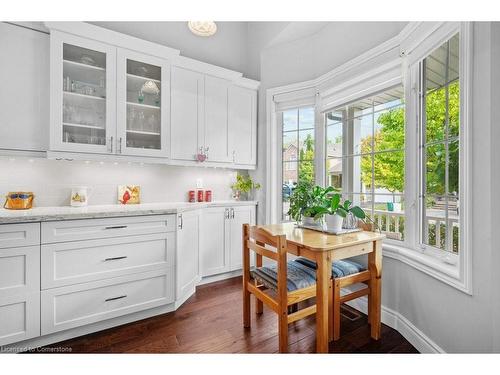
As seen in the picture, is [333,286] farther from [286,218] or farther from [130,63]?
[130,63]

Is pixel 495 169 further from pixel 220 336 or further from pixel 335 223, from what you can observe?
pixel 220 336

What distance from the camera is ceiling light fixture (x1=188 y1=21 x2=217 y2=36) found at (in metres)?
3.07

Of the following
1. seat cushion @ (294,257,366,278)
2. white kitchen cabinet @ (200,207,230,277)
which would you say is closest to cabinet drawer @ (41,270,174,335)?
white kitchen cabinet @ (200,207,230,277)

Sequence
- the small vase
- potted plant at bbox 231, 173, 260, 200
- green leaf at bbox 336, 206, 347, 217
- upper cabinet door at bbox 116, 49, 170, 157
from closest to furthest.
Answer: green leaf at bbox 336, 206, 347, 217
upper cabinet door at bbox 116, 49, 170, 157
potted plant at bbox 231, 173, 260, 200
the small vase

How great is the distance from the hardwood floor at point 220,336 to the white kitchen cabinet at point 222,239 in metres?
0.64

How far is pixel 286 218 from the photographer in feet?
10.3

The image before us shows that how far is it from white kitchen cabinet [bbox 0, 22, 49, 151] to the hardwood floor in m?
1.63

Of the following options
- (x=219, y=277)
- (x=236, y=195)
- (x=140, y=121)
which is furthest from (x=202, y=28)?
(x=219, y=277)

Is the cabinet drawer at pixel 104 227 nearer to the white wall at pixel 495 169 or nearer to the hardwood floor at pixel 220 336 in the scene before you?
the hardwood floor at pixel 220 336

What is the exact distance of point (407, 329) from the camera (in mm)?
1771

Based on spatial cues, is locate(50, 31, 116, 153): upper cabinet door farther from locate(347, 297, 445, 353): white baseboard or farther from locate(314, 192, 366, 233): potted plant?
locate(347, 297, 445, 353): white baseboard

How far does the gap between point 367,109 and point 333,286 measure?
162 cm

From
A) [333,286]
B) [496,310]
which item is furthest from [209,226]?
[496,310]

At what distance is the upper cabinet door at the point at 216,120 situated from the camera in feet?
9.50
